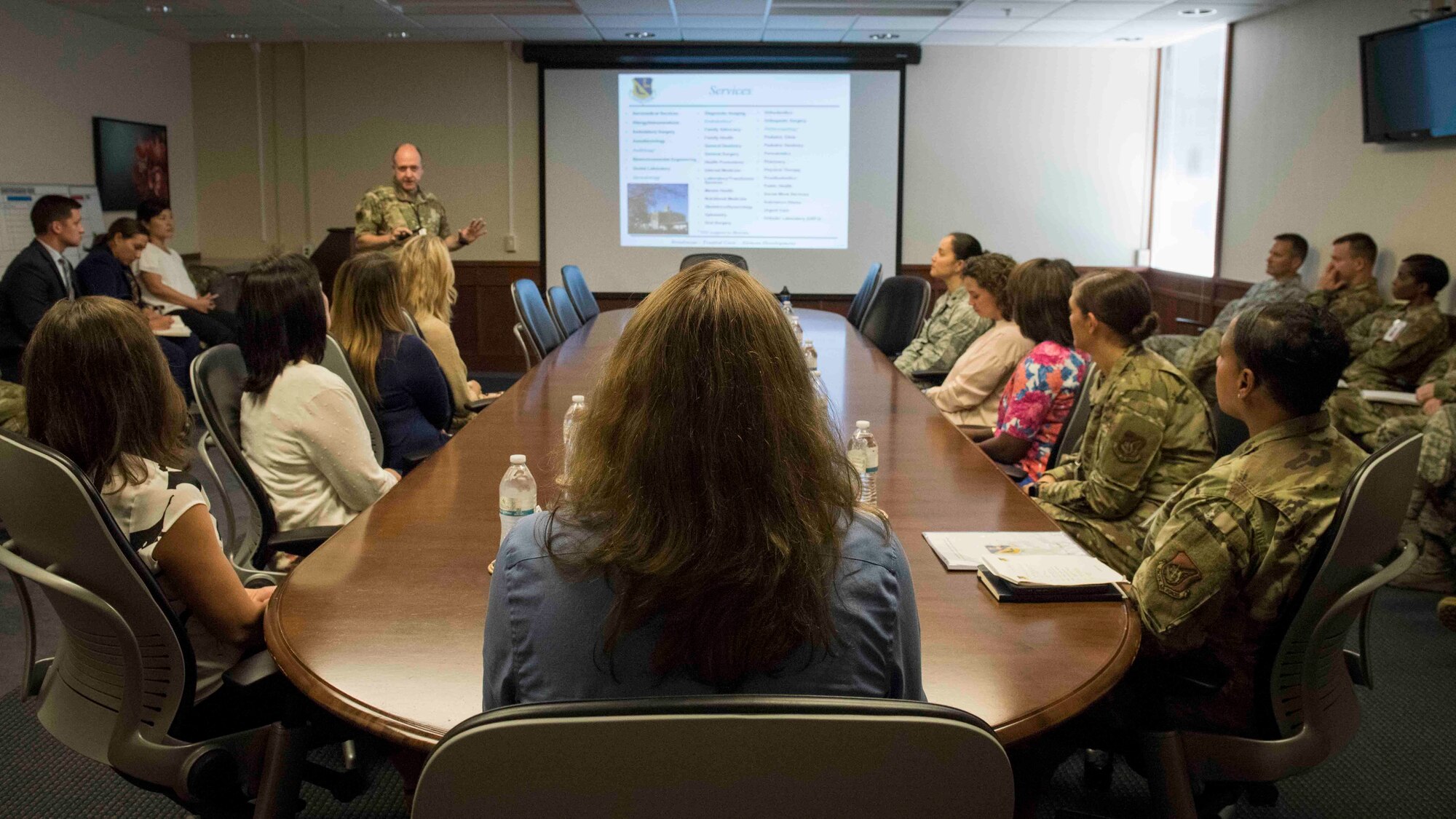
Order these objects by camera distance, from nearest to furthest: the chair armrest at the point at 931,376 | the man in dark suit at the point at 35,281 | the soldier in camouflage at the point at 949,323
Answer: the chair armrest at the point at 931,376, the soldier in camouflage at the point at 949,323, the man in dark suit at the point at 35,281

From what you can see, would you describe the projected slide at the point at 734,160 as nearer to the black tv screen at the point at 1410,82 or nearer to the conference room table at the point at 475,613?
the black tv screen at the point at 1410,82

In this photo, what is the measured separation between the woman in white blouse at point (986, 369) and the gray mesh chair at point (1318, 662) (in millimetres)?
1908

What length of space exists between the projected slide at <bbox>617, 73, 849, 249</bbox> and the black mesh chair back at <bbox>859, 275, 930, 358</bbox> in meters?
2.50

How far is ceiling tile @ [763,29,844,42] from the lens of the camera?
772 centimetres

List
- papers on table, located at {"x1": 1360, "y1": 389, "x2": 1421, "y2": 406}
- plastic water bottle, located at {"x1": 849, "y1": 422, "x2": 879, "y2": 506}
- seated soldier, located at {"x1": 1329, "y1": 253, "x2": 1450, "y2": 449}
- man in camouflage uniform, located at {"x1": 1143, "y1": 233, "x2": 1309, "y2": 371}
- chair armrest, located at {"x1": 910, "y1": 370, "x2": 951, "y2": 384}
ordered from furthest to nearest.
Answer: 1. man in camouflage uniform, located at {"x1": 1143, "y1": 233, "x2": 1309, "y2": 371}
2. seated soldier, located at {"x1": 1329, "y1": 253, "x2": 1450, "y2": 449}
3. chair armrest, located at {"x1": 910, "y1": 370, "x2": 951, "y2": 384}
4. papers on table, located at {"x1": 1360, "y1": 389, "x2": 1421, "y2": 406}
5. plastic water bottle, located at {"x1": 849, "y1": 422, "x2": 879, "y2": 506}

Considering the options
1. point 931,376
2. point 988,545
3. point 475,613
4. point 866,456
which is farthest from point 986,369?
point 475,613

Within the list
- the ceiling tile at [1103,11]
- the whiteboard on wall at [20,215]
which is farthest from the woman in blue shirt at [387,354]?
the ceiling tile at [1103,11]

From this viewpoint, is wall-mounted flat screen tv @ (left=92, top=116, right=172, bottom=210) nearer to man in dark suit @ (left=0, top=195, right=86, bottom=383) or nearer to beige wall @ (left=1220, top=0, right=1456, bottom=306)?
man in dark suit @ (left=0, top=195, right=86, bottom=383)

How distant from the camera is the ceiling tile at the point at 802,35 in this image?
7.72m

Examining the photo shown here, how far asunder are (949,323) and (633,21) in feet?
12.2

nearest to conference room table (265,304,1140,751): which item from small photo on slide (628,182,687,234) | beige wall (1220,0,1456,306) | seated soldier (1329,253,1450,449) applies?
seated soldier (1329,253,1450,449)

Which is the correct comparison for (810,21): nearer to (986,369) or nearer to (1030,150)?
(1030,150)

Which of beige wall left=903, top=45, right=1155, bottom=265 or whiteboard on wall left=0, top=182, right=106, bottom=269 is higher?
beige wall left=903, top=45, right=1155, bottom=265

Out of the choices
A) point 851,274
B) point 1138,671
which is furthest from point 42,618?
point 851,274
